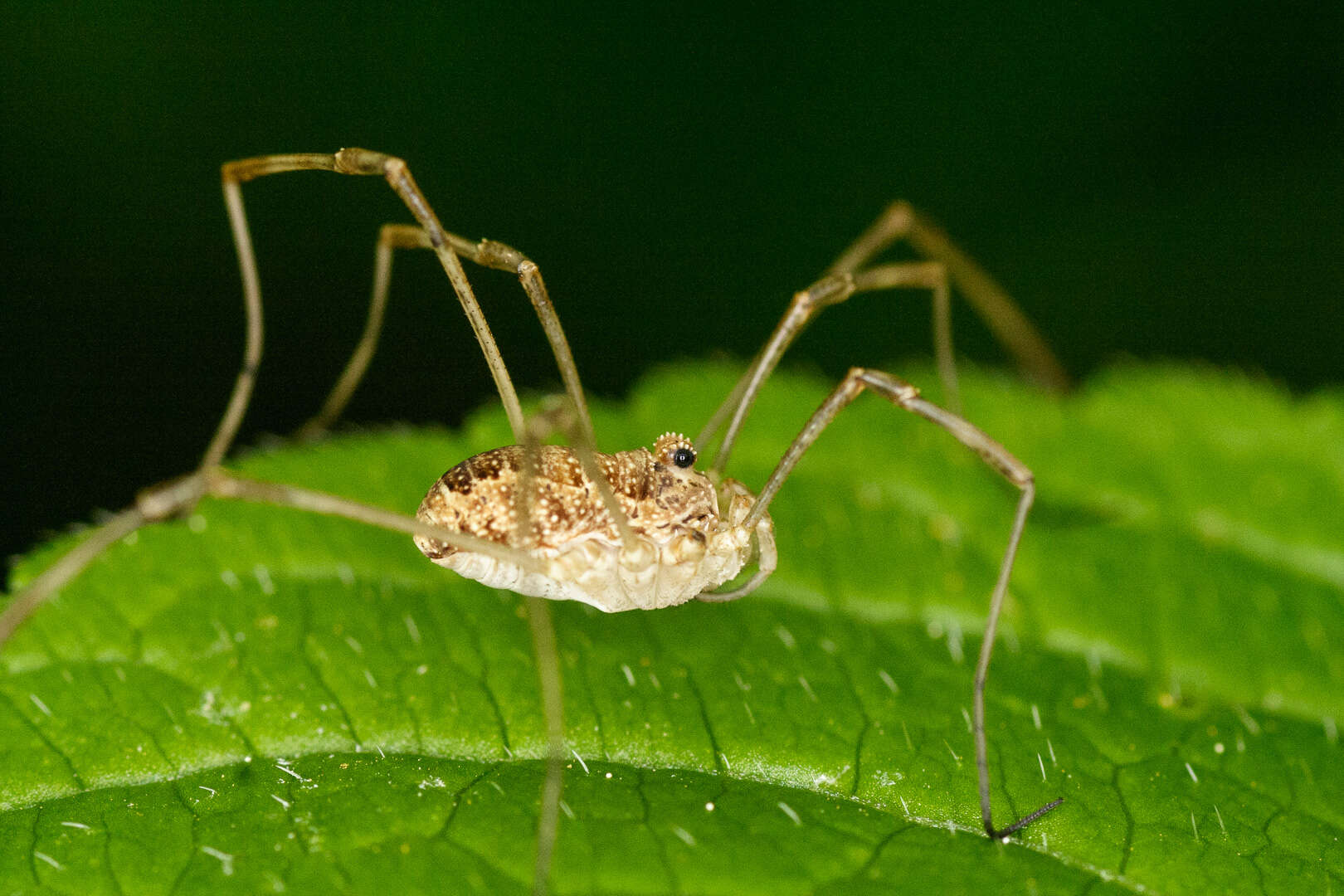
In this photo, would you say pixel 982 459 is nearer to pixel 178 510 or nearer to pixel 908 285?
pixel 908 285

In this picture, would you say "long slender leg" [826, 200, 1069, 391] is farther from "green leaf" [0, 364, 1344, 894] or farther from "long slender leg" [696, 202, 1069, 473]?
"green leaf" [0, 364, 1344, 894]

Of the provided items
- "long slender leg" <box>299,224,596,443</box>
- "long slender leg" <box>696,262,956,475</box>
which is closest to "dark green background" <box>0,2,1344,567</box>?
"long slender leg" <box>299,224,596,443</box>

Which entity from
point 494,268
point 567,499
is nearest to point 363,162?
point 494,268

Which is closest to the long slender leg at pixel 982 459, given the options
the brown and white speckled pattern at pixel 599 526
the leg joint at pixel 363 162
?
the brown and white speckled pattern at pixel 599 526

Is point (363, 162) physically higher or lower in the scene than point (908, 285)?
higher

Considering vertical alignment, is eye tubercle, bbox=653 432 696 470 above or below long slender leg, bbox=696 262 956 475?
below

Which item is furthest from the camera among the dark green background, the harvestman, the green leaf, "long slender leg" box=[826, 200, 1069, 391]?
the dark green background

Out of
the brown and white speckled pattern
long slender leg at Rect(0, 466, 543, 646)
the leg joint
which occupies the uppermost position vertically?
the leg joint

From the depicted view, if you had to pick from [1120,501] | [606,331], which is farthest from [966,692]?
[606,331]
